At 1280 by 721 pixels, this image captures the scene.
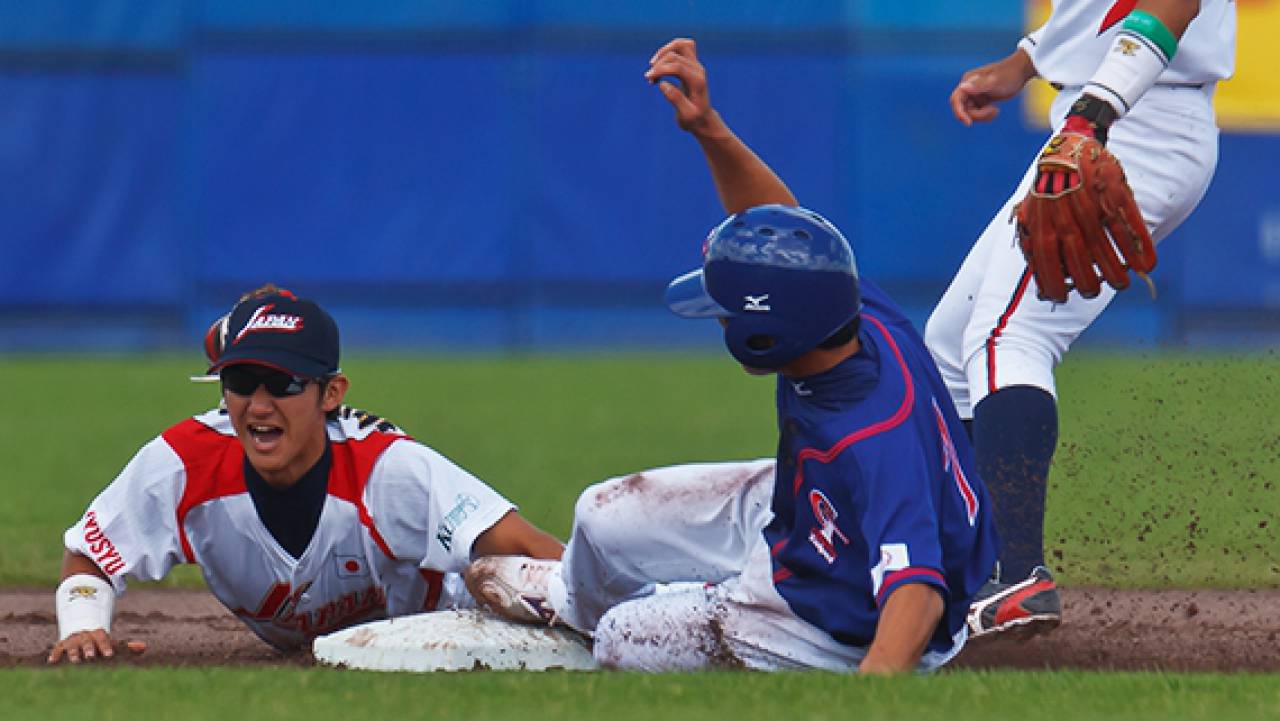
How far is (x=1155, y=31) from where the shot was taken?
398cm

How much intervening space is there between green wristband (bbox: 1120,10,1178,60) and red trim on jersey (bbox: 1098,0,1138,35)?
0.32 m

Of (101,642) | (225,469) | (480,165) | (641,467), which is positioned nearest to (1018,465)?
(225,469)

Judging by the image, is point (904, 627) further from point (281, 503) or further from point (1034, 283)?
point (281, 503)

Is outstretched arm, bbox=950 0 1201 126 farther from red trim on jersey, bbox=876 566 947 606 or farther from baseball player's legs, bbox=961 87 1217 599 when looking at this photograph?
red trim on jersey, bbox=876 566 947 606

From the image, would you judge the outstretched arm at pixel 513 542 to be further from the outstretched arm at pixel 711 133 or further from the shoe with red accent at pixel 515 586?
the outstretched arm at pixel 711 133

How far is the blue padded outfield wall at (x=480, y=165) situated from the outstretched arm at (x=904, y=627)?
1064 centimetres

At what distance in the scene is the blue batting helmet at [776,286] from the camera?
3.46 meters

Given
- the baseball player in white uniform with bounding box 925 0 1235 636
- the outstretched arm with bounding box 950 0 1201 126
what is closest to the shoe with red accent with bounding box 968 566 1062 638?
the baseball player in white uniform with bounding box 925 0 1235 636

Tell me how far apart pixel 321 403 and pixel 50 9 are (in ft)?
36.8

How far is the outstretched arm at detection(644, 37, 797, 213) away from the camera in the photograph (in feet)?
12.6

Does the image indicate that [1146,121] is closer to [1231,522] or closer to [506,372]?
[1231,522]

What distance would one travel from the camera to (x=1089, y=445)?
27.4ft

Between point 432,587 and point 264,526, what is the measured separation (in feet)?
1.57

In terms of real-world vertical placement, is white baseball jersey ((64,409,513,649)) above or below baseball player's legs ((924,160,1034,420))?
below
